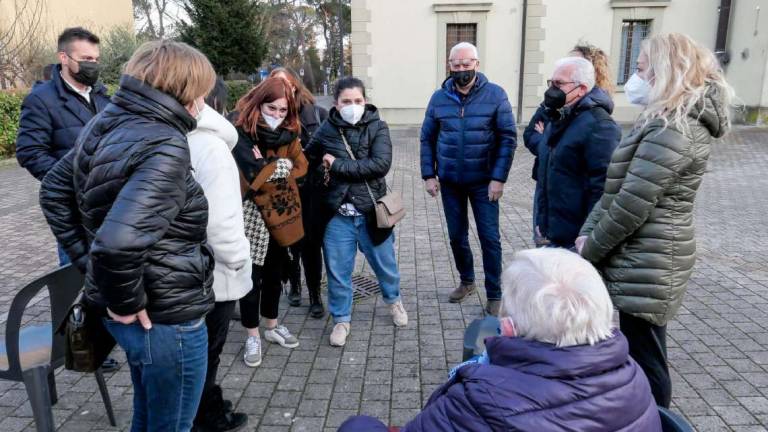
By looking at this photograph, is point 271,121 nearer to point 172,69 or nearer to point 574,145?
point 172,69

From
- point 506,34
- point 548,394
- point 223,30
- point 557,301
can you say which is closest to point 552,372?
point 548,394

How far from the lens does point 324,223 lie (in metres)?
3.80

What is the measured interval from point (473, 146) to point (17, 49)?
1583 centimetres

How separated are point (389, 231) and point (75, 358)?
2224 mm

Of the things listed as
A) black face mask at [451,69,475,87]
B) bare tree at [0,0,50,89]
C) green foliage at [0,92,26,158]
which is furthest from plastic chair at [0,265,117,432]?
bare tree at [0,0,50,89]

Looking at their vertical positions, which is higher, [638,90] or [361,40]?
[361,40]

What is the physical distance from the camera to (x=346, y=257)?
381 centimetres

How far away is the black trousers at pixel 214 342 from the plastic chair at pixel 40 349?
0.58m

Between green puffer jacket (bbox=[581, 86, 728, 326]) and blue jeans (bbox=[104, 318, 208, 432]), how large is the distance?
5.57 feet

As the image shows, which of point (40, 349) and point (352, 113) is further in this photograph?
point (352, 113)

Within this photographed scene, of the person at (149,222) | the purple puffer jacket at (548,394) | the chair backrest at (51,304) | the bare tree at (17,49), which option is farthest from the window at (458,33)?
the purple puffer jacket at (548,394)

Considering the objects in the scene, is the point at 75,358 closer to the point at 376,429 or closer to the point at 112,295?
the point at 112,295

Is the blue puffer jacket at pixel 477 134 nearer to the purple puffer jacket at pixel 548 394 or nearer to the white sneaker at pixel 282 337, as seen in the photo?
the white sneaker at pixel 282 337

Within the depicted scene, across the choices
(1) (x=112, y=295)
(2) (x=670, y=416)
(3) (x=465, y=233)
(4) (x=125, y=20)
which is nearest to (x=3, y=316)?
(1) (x=112, y=295)
